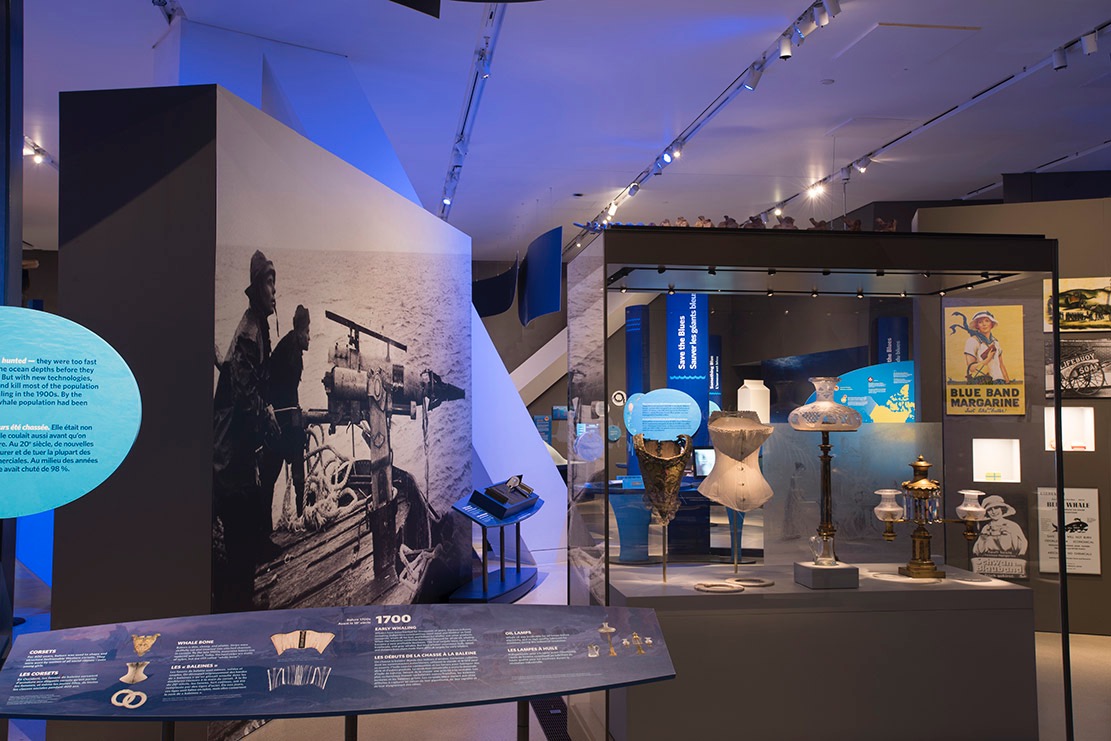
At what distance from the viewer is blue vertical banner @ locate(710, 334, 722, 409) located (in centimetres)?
437

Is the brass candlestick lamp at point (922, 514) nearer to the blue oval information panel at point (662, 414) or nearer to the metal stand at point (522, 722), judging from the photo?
the blue oval information panel at point (662, 414)

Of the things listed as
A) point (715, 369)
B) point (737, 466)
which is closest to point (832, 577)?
point (737, 466)

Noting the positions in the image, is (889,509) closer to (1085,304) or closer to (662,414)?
(662,414)

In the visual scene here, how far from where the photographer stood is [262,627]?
2.02m

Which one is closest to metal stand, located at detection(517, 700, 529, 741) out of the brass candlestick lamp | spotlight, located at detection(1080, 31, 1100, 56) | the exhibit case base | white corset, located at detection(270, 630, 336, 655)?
white corset, located at detection(270, 630, 336, 655)

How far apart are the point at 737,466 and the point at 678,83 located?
401 centimetres

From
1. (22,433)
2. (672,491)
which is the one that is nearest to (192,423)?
(22,433)

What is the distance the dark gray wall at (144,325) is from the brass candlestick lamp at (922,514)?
315 centimetres

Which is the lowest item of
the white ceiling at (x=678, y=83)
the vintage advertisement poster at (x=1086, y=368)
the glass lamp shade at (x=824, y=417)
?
the glass lamp shade at (x=824, y=417)

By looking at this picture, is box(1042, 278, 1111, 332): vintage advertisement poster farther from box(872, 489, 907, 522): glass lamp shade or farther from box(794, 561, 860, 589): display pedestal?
box(794, 561, 860, 589): display pedestal

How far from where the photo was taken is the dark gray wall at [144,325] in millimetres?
3633

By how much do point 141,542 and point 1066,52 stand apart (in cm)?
667

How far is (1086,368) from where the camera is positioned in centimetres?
627

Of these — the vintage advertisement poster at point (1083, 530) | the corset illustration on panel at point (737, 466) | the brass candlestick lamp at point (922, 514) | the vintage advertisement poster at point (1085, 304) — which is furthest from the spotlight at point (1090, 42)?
the corset illustration on panel at point (737, 466)
